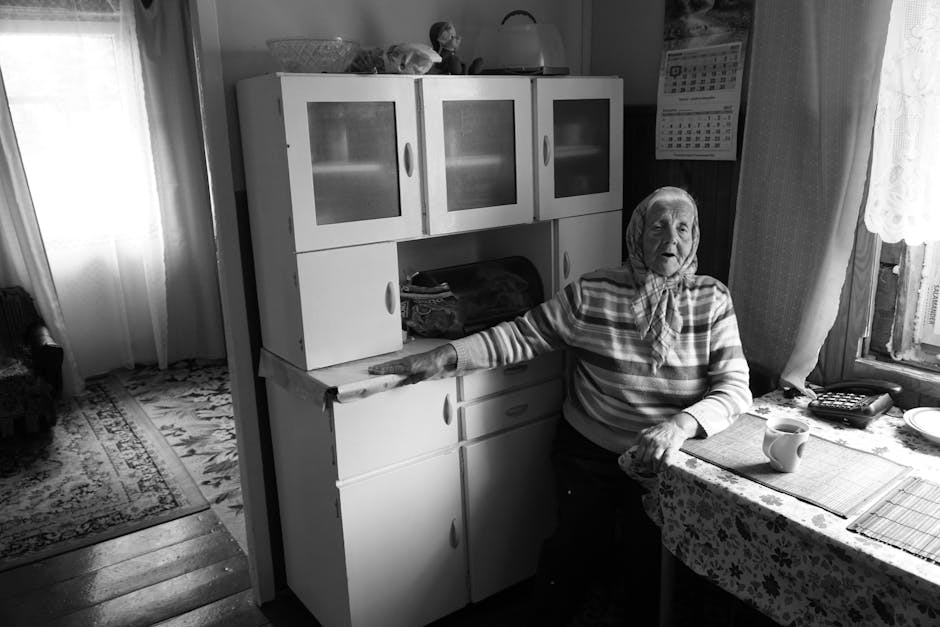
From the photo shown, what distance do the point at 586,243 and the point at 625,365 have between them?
63cm

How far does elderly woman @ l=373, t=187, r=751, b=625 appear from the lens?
2035 mm

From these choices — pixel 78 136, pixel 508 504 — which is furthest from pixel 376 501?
pixel 78 136

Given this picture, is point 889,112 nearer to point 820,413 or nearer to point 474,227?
point 820,413

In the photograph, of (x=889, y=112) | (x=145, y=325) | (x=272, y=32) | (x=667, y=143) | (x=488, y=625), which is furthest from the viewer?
(x=145, y=325)

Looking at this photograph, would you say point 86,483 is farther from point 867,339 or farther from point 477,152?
point 867,339

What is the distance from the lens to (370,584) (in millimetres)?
2107

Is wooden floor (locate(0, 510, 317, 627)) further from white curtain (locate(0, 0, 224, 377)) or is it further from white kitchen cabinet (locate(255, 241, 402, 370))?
white curtain (locate(0, 0, 224, 377))

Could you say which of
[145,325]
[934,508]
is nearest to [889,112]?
[934,508]

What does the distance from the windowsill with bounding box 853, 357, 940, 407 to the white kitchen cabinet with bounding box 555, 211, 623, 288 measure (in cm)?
86

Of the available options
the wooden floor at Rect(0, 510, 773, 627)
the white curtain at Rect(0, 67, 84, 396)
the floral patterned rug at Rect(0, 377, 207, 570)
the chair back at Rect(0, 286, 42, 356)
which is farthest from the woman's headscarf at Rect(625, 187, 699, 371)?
the white curtain at Rect(0, 67, 84, 396)

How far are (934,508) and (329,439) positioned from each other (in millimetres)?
1362

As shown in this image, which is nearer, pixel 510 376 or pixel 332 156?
pixel 332 156

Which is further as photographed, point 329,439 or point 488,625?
point 488,625

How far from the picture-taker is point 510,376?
2307 millimetres
